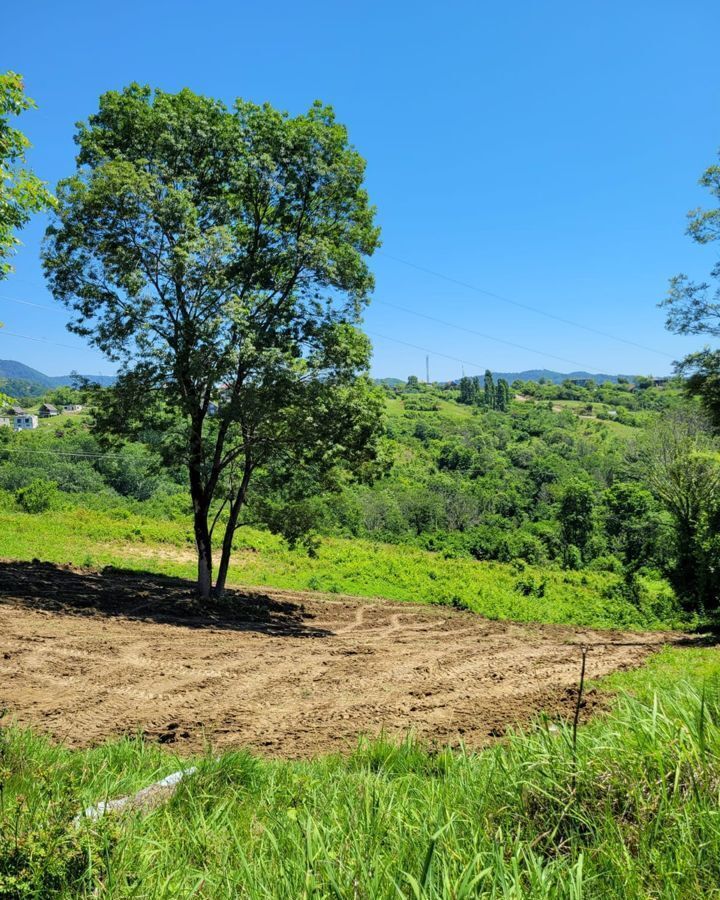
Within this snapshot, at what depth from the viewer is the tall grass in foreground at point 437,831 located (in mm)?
2504

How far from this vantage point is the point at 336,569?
24.4m

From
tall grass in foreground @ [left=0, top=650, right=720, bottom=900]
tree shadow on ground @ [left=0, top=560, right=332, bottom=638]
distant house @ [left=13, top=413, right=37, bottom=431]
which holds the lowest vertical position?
tree shadow on ground @ [left=0, top=560, right=332, bottom=638]

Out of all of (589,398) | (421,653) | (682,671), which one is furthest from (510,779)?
(589,398)

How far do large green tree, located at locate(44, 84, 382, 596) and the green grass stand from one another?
22.9 feet

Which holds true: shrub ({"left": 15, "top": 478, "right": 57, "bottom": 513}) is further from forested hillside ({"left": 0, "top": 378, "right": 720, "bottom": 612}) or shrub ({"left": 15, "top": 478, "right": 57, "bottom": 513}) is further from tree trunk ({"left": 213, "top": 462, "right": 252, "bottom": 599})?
tree trunk ({"left": 213, "top": 462, "right": 252, "bottom": 599})

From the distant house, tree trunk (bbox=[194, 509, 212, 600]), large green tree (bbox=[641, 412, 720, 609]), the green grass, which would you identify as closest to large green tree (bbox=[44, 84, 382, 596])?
tree trunk (bbox=[194, 509, 212, 600])

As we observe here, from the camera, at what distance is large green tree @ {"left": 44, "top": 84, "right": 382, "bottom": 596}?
12766mm

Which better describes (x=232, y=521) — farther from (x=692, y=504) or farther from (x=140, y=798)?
(x=692, y=504)

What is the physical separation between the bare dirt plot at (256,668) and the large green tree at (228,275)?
2.99 metres

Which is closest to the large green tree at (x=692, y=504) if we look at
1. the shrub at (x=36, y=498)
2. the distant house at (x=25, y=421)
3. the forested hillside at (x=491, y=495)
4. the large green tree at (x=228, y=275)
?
the forested hillside at (x=491, y=495)

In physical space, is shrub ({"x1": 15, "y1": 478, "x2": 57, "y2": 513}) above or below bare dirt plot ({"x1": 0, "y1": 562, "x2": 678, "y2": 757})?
above

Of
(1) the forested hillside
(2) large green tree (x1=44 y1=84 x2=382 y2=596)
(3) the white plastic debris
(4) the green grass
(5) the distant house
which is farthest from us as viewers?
(5) the distant house

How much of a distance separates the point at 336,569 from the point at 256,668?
583 inches

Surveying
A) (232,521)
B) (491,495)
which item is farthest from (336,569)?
(491,495)
